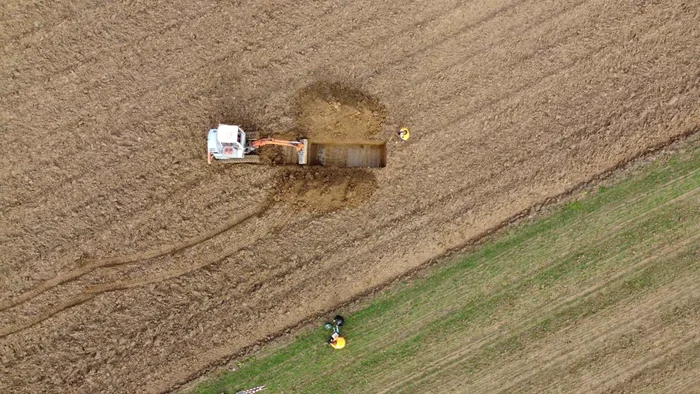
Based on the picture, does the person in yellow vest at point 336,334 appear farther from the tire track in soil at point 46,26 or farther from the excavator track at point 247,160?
the tire track in soil at point 46,26

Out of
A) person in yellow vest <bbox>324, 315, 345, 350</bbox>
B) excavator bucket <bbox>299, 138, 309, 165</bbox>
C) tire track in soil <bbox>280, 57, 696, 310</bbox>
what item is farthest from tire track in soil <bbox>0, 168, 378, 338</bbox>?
person in yellow vest <bbox>324, 315, 345, 350</bbox>

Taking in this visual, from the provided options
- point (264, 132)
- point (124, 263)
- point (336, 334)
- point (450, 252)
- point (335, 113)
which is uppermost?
point (264, 132)

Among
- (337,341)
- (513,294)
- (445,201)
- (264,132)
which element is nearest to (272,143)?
(264,132)

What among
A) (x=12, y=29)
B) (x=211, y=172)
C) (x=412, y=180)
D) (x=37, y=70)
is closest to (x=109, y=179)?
(x=211, y=172)

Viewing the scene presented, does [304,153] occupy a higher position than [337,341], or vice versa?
[304,153]

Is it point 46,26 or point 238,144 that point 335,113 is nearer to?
point 238,144

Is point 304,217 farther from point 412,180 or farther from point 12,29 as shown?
point 12,29
